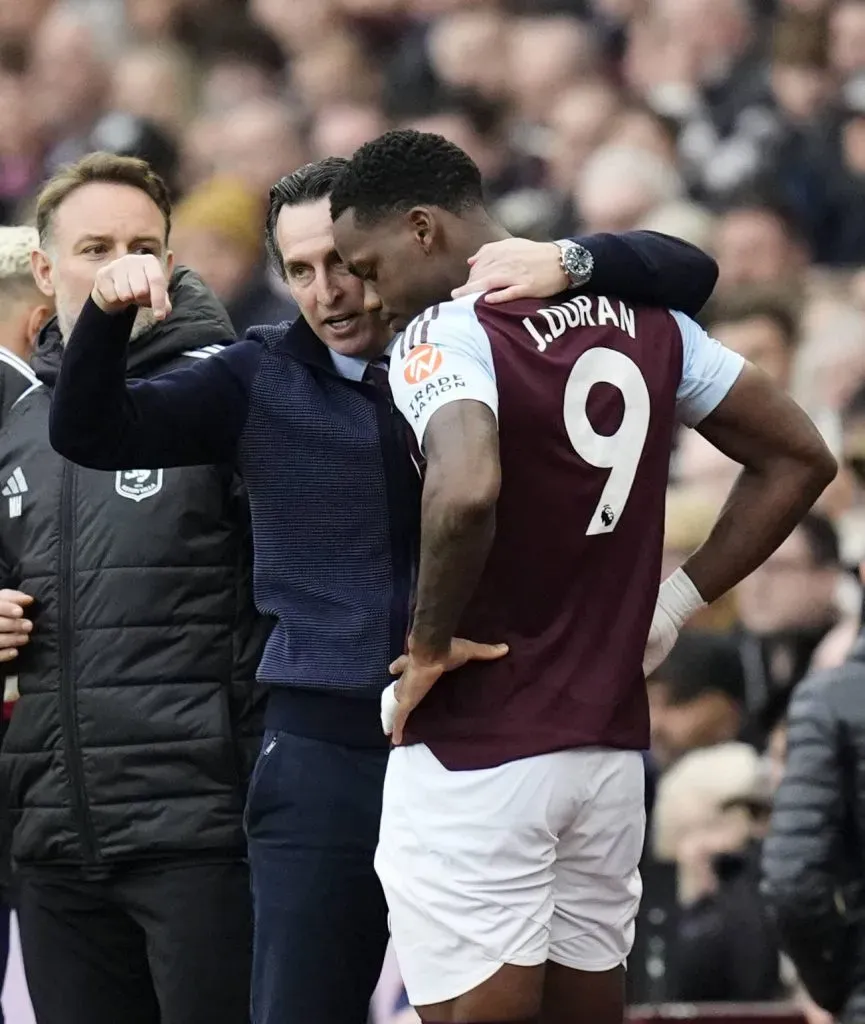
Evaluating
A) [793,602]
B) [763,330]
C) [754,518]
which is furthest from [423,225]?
[763,330]

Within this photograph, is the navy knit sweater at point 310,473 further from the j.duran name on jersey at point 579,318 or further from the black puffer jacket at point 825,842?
the black puffer jacket at point 825,842

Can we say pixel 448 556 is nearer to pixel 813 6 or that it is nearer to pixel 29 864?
pixel 29 864

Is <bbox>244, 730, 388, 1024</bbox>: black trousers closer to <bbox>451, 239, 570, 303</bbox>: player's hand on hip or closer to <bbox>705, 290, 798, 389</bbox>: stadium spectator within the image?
<bbox>451, 239, 570, 303</bbox>: player's hand on hip

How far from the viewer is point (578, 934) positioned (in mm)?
3395

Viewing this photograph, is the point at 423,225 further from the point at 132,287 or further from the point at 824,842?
the point at 824,842

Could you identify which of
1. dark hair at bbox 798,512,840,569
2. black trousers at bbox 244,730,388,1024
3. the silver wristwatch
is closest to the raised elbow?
the silver wristwatch

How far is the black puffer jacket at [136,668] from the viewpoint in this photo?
12.8 feet

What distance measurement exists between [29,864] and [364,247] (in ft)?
4.64

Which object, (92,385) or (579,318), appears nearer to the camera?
(579,318)

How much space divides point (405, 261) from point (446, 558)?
51 centimetres

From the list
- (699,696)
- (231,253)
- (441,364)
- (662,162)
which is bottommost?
(699,696)

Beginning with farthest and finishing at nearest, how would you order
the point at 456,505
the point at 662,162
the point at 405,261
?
the point at 662,162 < the point at 405,261 < the point at 456,505

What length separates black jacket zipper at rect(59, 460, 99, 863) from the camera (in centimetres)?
391

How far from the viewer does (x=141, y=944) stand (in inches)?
159
